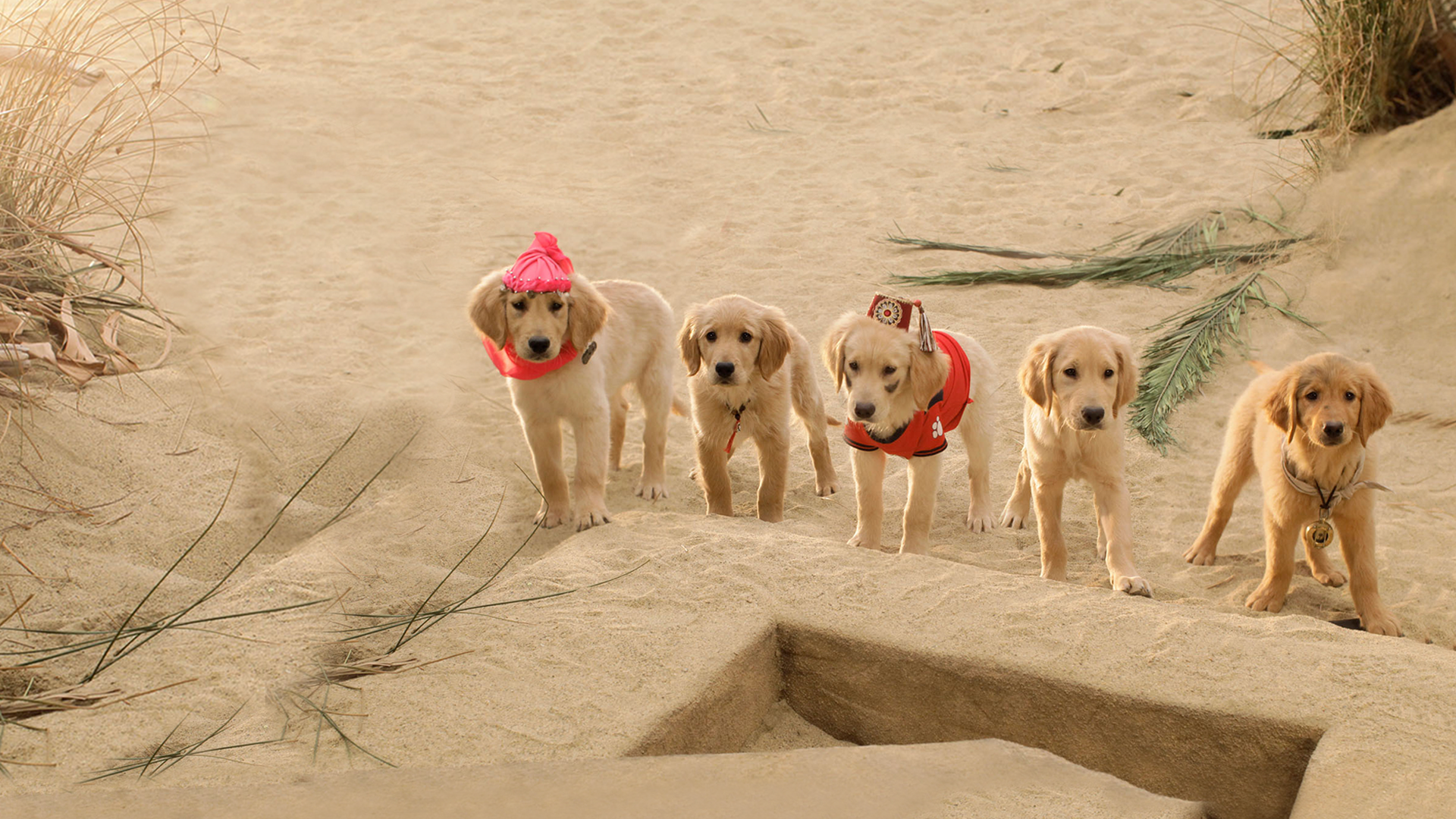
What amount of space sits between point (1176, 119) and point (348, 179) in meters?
7.47

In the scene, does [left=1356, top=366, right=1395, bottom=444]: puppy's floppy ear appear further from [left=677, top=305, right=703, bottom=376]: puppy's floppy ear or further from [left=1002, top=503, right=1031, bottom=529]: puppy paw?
[left=677, top=305, right=703, bottom=376]: puppy's floppy ear

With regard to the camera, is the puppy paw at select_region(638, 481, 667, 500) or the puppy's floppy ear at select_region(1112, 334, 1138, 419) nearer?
the puppy's floppy ear at select_region(1112, 334, 1138, 419)

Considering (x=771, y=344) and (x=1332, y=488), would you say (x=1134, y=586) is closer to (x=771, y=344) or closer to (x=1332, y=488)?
(x=1332, y=488)

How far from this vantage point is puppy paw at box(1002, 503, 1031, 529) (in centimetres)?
573

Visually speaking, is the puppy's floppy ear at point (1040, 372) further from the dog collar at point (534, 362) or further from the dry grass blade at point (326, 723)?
the dry grass blade at point (326, 723)

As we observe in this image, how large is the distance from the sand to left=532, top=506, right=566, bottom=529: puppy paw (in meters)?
0.12

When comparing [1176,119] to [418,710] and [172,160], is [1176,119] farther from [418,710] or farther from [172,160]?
[418,710]

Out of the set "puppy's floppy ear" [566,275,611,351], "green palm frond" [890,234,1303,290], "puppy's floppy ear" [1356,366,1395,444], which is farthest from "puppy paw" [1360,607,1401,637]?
"green palm frond" [890,234,1303,290]

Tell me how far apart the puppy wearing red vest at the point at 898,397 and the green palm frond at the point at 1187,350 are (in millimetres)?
1660

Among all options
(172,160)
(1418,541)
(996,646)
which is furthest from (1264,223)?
(172,160)

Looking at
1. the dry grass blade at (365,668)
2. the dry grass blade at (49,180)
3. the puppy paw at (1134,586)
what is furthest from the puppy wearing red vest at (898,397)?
the dry grass blade at (49,180)

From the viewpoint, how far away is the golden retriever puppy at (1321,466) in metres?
4.42

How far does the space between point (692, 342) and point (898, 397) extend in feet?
3.14

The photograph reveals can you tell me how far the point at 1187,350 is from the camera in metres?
7.06
